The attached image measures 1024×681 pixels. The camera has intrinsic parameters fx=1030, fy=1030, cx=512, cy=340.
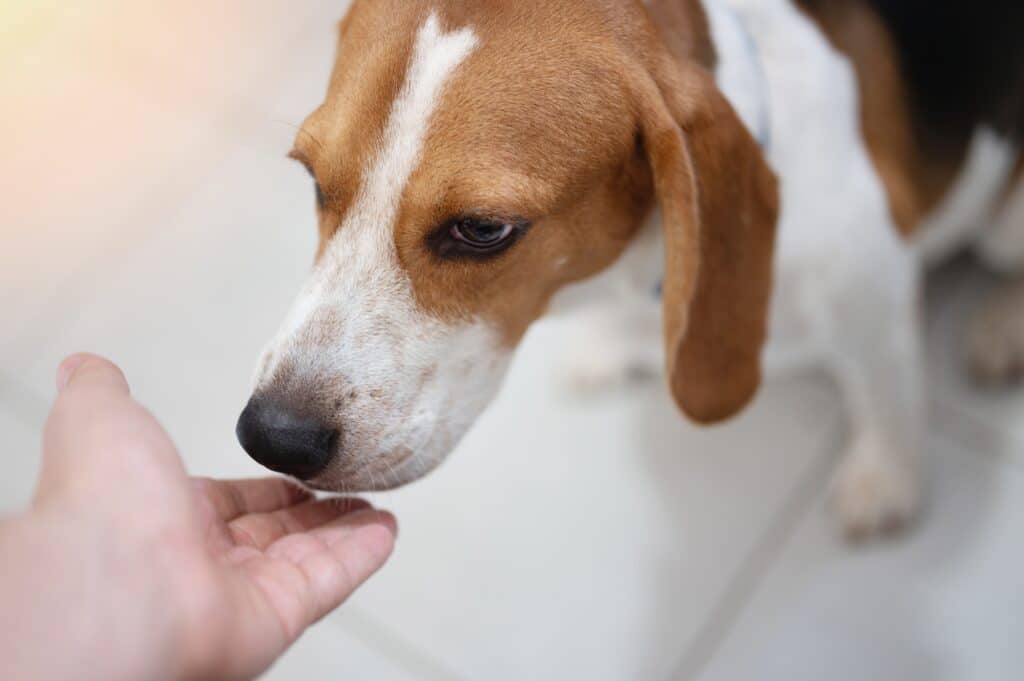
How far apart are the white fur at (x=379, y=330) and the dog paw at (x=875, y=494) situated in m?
0.99

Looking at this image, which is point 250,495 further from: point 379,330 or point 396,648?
point 396,648

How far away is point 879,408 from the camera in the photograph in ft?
5.87

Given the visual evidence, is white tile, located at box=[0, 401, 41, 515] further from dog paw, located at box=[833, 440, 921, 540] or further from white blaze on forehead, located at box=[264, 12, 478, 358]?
dog paw, located at box=[833, 440, 921, 540]

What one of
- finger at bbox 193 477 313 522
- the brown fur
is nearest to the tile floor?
finger at bbox 193 477 313 522

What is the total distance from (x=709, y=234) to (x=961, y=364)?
3.52 feet

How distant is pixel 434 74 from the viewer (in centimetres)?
114

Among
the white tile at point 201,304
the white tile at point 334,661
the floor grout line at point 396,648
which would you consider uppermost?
the white tile at point 201,304

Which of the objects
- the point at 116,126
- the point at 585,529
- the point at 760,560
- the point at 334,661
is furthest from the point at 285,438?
the point at 116,126

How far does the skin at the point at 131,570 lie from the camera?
939 millimetres

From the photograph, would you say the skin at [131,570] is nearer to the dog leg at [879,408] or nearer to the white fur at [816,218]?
the white fur at [816,218]

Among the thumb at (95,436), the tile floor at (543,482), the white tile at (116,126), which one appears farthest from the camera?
the white tile at (116,126)

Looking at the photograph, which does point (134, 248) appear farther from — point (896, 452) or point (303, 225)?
point (896, 452)

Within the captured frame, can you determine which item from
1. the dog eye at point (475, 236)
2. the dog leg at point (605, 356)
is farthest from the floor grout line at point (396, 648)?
the dog eye at point (475, 236)

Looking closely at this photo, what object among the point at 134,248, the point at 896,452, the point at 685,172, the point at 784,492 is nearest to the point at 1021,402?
the point at 896,452
